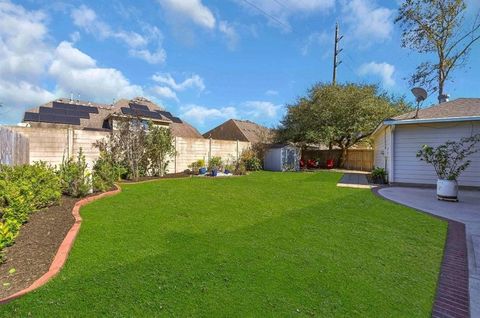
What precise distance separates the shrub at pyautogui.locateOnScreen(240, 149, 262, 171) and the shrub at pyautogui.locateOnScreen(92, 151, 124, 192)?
8187mm

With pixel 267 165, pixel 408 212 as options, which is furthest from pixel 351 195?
pixel 267 165

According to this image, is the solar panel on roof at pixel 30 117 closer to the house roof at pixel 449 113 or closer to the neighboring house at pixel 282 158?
the neighboring house at pixel 282 158

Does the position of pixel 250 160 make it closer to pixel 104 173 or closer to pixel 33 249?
pixel 104 173

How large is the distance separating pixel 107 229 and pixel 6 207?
1.69 m

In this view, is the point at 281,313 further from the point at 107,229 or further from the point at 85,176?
the point at 85,176

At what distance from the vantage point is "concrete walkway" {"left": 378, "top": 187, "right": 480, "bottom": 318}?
284 centimetres

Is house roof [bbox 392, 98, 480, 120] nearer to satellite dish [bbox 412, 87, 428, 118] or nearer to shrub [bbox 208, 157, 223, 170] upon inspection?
satellite dish [bbox 412, 87, 428, 118]

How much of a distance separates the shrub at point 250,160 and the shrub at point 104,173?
819 cm

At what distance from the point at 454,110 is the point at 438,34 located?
11.2 meters

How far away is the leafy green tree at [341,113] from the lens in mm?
18797

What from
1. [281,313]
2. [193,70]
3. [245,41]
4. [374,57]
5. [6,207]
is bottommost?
[281,313]

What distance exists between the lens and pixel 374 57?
2025cm

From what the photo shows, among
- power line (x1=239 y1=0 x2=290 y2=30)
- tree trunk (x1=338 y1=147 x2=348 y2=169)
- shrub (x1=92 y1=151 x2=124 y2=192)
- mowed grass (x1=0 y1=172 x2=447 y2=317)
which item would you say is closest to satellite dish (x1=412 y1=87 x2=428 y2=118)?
mowed grass (x1=0 y1=172 x2=447 y2=317)

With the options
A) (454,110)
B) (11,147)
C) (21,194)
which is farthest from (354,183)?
(11,147)
